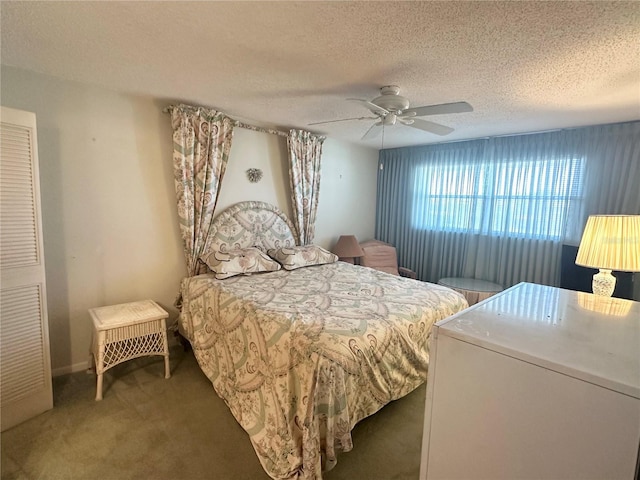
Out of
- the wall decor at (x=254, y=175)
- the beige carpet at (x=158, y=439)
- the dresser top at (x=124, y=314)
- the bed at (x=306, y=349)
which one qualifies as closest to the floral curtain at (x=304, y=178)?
the wall decor at (x=254, y=175)

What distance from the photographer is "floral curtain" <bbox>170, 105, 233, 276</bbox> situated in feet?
9.19

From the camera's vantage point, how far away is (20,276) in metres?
1.89

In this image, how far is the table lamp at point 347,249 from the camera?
406cm

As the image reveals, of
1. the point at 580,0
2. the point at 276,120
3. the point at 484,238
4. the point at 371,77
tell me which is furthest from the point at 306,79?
the point at 484,238

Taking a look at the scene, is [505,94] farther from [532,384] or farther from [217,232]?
[217,232]

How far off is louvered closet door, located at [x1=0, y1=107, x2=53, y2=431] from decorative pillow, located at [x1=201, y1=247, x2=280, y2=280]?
3.89 feet

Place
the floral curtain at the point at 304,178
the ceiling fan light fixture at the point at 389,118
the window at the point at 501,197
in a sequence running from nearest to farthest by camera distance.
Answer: the ceiling fan light fixture at the point at 389,118 → the window at the point at 501,197 → the floral curtain at the point at 304,178

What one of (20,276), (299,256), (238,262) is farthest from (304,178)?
(20,276)

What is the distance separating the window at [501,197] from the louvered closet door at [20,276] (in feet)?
13.7

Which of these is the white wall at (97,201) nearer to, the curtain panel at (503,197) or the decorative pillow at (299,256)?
the decorative pillow at (299,256)

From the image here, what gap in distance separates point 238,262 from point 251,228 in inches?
24.5

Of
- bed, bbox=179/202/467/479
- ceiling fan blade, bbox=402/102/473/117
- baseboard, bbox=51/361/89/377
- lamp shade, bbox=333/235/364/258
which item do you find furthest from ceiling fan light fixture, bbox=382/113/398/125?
Result: baseboard, bbox=51/361/89/377

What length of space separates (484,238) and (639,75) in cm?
224

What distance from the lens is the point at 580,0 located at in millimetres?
1325
